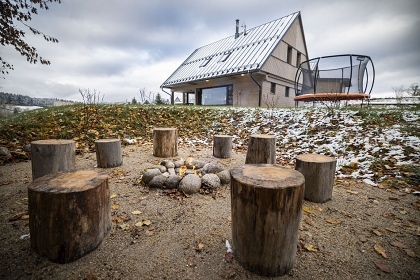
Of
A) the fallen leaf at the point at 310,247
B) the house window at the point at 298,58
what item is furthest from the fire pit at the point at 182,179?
the house window at the point at 298,58

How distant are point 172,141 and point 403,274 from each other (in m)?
3.69

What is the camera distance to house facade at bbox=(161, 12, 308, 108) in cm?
1245

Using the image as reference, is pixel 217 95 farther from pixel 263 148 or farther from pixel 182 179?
pixel 182 179

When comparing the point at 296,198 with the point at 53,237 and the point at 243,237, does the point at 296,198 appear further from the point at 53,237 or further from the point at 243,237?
the point at 53,237

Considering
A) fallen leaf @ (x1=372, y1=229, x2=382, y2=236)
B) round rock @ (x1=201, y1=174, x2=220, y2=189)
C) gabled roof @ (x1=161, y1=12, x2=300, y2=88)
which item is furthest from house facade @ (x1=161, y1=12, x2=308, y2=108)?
fallen leaf @ (x1=372, y1=229, x2=382, y2=236)

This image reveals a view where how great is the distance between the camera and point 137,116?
6.93 metres

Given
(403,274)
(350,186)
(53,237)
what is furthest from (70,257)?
(350,186)

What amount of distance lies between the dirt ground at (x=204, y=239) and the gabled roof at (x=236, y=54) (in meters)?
10.4

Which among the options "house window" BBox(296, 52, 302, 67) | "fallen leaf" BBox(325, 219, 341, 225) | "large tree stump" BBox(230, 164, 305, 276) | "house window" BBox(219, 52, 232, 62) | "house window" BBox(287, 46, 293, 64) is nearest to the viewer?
"large tree stump" BBox(230, 164, 305, 276)

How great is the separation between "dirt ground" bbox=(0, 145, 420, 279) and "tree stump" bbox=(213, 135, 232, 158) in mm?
1430

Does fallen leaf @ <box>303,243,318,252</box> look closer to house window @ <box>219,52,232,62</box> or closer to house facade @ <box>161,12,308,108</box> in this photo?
house facade @ <box>161,12,308,108</box>

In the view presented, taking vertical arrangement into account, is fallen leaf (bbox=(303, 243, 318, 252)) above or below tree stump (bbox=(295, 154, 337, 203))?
below

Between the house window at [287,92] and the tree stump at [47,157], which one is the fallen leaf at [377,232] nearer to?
the tree stump at [47,157]

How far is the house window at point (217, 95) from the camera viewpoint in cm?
1439
